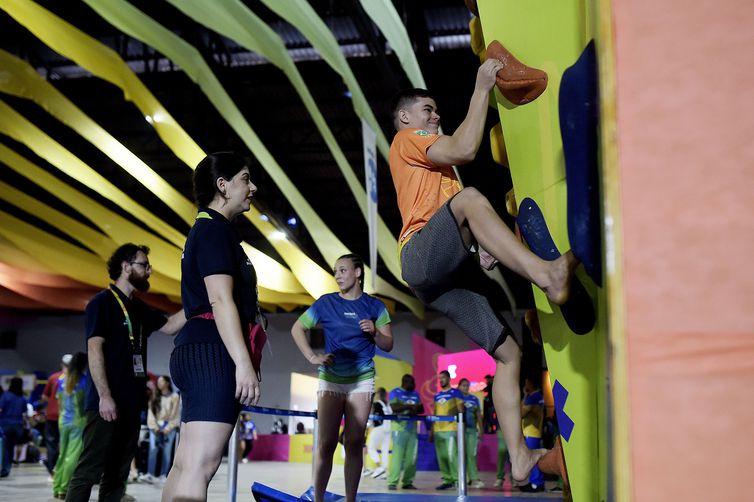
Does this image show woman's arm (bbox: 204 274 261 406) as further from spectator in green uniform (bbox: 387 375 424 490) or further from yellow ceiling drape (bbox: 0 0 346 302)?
spectator in green uniform (bbox: 387 375 424 490)

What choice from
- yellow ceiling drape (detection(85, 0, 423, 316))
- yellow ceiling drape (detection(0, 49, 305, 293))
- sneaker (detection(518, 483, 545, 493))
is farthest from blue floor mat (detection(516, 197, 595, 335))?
sneaker (detection(518, 483, 545, 493))

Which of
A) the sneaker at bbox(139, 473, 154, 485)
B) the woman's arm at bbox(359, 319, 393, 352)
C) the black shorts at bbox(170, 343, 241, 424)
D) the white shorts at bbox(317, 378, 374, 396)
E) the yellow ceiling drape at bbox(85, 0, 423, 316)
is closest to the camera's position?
the black shorts at bbox(170, 343, 241, 424)

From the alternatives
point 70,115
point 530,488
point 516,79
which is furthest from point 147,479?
point 516,79

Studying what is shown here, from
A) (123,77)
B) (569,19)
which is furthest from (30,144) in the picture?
(569,19)

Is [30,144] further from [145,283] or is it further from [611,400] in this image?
[611,400]

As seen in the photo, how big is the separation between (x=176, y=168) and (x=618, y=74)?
17142 millimetres

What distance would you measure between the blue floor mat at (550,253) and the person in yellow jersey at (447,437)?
8.01 m

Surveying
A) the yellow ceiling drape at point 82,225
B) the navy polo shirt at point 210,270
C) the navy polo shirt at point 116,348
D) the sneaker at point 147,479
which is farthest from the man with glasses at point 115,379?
the sneaker at point 147,479

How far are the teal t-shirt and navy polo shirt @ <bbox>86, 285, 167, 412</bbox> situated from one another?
1.07 metres

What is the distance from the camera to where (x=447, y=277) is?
2.24 metres

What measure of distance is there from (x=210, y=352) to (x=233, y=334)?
5.2 inches

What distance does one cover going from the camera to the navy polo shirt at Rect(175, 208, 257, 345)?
90.1 inches

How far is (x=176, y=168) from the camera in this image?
17.4m

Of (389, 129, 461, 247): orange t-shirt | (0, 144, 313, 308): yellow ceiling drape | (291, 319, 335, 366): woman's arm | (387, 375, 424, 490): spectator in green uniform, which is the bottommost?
(387, 375, 424, 490): spectator in green uniform
